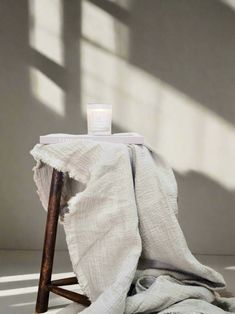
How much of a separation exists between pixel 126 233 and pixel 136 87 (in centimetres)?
117

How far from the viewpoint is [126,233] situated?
1.41 meters

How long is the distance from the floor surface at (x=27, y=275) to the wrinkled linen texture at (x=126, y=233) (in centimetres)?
28

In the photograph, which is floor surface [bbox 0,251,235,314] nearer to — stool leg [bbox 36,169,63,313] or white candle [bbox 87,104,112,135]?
stool leg [bbox 36,169,63,313]

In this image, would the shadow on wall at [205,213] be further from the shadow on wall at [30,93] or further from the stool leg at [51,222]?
the stool leg at [51,222]

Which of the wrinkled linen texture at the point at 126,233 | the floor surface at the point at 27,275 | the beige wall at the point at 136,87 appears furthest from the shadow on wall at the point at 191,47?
the wrinkled linen texture at the point at 126,233

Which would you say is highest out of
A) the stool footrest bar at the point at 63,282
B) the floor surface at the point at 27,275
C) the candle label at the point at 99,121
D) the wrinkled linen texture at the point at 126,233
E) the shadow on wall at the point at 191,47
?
the shadow on wall at the point at 191,47

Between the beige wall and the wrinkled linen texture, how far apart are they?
3.14 feet

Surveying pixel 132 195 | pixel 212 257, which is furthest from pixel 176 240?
pixel 212 257

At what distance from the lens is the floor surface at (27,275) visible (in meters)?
1.66

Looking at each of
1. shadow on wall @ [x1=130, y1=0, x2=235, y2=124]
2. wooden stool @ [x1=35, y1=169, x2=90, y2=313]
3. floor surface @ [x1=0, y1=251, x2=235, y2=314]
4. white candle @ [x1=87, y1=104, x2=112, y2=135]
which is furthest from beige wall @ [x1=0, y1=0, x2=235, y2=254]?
wooden stool @ [x1=35, y1=169, x2=90, y2=313]

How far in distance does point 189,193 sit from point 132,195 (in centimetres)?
107

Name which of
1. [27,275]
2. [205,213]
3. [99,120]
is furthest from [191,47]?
[27,275]

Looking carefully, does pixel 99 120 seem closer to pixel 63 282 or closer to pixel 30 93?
pixel 63 282

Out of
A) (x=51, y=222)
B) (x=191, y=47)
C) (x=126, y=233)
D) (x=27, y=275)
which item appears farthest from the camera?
(x=191, y=47)
